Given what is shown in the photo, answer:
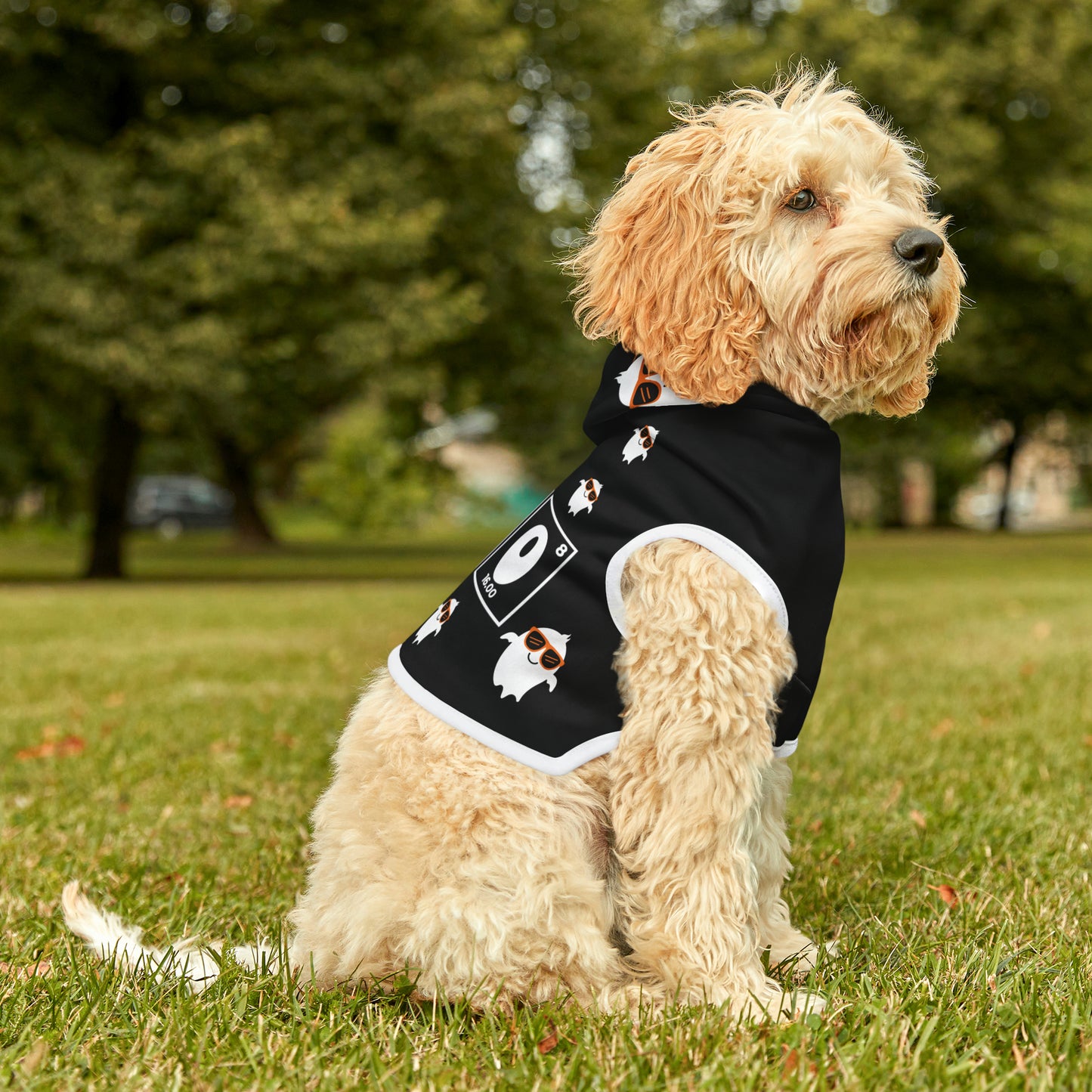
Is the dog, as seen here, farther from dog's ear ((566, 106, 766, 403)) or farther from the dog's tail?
the dog's tail

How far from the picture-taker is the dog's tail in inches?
117

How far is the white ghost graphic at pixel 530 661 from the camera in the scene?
276 cm

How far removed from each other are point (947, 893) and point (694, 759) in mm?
1519

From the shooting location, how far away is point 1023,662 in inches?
341

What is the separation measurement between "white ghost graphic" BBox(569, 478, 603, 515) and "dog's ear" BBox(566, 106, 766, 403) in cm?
32

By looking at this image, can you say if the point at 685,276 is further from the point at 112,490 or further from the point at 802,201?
the point at 112,490

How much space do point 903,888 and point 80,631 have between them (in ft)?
31.4

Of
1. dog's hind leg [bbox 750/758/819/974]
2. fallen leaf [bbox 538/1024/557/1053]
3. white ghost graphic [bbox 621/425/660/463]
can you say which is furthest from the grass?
white ghost graphic [bbox 621/425/660/463]

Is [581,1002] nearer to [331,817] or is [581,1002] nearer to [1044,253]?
[331,817]

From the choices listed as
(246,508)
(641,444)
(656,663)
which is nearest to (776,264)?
(641,444)

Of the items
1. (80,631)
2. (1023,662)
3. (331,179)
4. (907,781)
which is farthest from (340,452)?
(907,781)

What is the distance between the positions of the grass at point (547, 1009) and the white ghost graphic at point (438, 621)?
92 cm

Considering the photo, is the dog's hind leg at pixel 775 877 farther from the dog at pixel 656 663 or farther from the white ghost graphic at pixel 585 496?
the white ghost graphic at pixel 585 496

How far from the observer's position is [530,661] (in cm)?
278
